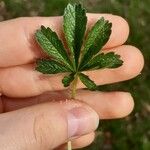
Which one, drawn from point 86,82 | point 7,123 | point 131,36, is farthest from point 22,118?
point 131,36

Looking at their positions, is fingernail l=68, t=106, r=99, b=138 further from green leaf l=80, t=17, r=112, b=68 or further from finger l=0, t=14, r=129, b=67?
finger l=0, t=14, r=129, b=67

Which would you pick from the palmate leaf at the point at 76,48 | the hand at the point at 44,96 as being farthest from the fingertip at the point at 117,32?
the palmate leaf at the point at 76,48

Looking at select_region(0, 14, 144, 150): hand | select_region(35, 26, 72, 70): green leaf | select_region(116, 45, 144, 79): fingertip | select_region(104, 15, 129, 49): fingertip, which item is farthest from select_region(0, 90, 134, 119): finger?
select_region(35, 26, 72, 70): green leaf

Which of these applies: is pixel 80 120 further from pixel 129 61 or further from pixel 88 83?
pixel 129 61

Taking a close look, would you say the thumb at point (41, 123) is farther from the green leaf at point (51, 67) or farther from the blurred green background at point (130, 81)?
the blurred green background at point (130, 81)

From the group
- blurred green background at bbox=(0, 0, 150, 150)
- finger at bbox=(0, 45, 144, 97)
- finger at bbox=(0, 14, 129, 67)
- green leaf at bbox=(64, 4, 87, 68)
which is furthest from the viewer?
blurred green background at bbox=(0, 0, 150, 150)

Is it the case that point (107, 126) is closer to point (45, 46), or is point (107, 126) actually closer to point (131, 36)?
point (131, 36)

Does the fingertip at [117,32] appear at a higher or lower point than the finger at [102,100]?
higher
